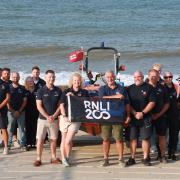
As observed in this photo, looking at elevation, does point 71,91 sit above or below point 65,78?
below

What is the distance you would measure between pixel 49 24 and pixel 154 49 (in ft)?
44.2

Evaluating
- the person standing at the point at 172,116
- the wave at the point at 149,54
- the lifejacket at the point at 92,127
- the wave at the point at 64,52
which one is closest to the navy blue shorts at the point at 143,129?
the person standing at the point at 172,116

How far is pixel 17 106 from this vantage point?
9000 millimetres

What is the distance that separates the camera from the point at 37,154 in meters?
8.41

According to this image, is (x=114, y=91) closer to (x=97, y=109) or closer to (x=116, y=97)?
(x=116, y=97)

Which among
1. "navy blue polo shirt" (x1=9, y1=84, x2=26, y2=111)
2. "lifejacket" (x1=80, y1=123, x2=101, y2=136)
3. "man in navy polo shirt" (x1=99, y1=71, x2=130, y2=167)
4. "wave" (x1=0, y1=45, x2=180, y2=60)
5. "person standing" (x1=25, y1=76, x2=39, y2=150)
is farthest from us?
"wave" (x1=0, y1=45, x2=180, y2=60)

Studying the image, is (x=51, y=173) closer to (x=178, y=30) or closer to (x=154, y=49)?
(x=154, y=49)

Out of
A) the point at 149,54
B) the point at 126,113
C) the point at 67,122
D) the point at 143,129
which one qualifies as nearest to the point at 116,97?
the point at 126,113

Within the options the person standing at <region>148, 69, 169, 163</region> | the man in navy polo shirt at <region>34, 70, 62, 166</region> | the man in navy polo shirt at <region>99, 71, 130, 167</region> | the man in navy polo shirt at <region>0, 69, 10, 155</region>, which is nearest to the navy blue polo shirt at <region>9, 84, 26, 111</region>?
the man in navy polo shirt at <region>0, 69, 10, 155</region>

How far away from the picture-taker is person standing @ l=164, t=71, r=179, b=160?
8.49 metres

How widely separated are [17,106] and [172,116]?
Answer: 253cm

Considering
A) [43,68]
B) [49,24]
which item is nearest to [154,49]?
[43,68]

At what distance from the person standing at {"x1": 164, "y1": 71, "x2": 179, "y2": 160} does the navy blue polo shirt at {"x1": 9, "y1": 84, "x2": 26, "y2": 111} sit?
7.64 ft

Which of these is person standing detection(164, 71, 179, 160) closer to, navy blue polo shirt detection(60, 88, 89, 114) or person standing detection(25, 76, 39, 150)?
navy blue polo shirt detection(60, 88, 89, 114)
